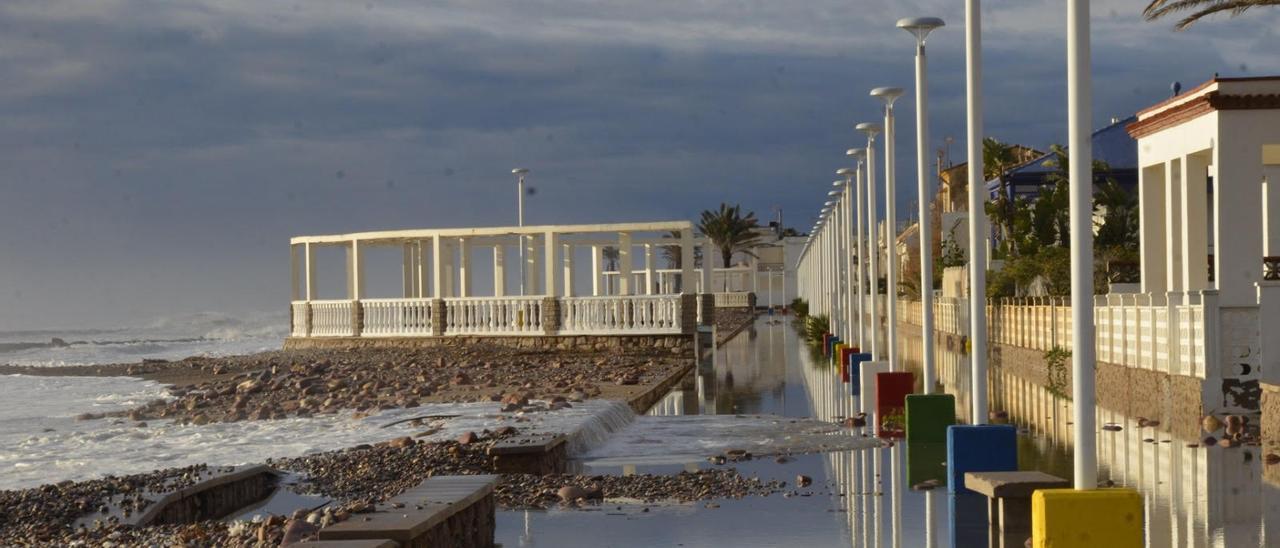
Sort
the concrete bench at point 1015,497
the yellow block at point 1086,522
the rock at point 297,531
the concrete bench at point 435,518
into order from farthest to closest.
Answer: the concrete bench at point 1015,497
the rock at point 297,531
the concrete bench at point 435,518
the yellow block at point 1086,522

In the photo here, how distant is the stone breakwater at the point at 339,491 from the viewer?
1062 cm

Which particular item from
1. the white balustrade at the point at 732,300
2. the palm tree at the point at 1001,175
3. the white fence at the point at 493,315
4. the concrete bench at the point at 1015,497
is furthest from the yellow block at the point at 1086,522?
the white balustrade at the point at 732,300

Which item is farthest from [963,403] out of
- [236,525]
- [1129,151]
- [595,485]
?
[1129,151]

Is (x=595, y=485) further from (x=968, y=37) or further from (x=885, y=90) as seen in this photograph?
(x=885, y=90)

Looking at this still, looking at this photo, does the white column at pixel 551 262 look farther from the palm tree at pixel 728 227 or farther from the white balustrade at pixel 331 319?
the palm tree at pixel 728 227

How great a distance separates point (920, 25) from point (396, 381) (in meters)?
15.5

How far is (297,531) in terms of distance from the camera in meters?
9.66

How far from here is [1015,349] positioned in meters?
31.5

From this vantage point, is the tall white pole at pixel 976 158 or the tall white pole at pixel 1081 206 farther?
the tall white pole at pixel 976 158

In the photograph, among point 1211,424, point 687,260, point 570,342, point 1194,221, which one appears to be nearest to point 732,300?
point 570,342

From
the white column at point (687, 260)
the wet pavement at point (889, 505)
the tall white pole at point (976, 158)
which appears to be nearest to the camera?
the wet pavement at point (889, 505)

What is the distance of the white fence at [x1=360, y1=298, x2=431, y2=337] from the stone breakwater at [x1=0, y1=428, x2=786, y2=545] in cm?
2547

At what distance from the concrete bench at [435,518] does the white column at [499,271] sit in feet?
111

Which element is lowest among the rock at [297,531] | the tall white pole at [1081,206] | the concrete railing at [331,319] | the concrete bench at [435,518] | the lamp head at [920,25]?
the rock at [297,531]
